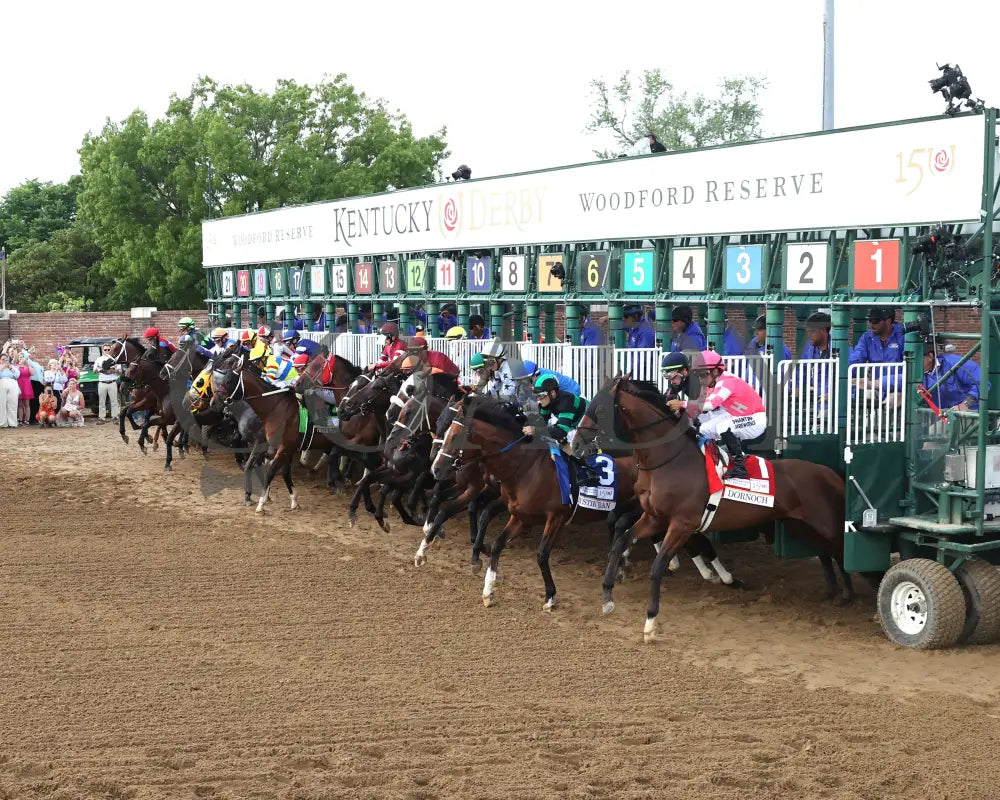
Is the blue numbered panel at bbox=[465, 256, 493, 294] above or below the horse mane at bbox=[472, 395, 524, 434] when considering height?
above

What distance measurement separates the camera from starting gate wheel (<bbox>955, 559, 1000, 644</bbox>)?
798 cm

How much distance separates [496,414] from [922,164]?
4.18 metres

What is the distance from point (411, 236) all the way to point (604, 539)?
7438 millimetres

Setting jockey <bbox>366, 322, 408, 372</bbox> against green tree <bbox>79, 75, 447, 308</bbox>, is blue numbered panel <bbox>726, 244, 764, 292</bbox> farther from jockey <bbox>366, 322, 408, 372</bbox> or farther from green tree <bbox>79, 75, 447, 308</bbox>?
green tree <bbox>79, 75, 447, 308</bbox>

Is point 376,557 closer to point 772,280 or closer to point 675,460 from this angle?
point 675,460

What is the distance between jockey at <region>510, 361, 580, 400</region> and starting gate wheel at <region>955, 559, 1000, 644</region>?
3.76 m

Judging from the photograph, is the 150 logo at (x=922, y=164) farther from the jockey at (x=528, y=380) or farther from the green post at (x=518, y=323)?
the green post at (x=518, y=323)

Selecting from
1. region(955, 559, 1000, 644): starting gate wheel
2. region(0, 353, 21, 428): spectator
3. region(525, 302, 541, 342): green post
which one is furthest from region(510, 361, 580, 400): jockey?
region(0, 353, 21, 428): spectator

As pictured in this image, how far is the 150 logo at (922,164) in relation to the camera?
30.9 ft

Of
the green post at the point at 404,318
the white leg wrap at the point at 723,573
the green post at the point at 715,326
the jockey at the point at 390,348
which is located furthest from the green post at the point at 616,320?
the green post at the point at 404,318

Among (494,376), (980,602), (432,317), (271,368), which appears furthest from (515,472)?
(432,317)

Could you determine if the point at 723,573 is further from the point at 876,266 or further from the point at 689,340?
the point at 689,340

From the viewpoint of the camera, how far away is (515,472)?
9414 mm

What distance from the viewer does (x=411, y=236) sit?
17922mm
